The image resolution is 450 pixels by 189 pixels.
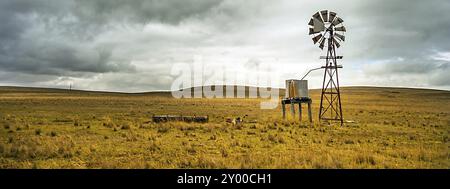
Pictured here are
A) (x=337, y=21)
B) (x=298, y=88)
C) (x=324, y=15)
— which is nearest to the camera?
(x=337, y=21)

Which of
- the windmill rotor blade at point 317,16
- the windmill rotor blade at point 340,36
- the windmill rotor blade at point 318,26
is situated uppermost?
the windmill rotor blade at point 317,16

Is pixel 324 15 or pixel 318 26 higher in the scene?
pixel 324 15

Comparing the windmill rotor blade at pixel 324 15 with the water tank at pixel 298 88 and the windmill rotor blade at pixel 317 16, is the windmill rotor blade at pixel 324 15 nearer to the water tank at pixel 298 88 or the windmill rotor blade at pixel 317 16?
the windmill rotor blade at pixel 317 16

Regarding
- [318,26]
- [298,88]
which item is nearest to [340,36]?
[318,26]

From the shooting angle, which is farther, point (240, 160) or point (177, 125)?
point (177, 125)

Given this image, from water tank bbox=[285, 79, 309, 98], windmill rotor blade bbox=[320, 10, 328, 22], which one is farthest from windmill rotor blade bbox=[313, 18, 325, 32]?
water tank bbox=[285, 79, 309, 98]

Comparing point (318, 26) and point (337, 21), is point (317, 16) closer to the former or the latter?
point (318, 26)

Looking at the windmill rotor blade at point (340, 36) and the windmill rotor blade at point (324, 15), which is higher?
the windmill rotor blade at point (324, 15)

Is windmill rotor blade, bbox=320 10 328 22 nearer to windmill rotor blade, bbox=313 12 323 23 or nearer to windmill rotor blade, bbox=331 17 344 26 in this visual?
windmill rotor blade, bbox=313 12 323 23

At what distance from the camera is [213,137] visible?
13539 mm

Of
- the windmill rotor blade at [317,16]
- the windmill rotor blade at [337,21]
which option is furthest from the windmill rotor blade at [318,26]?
the windmill rotor blade at [337,21]
